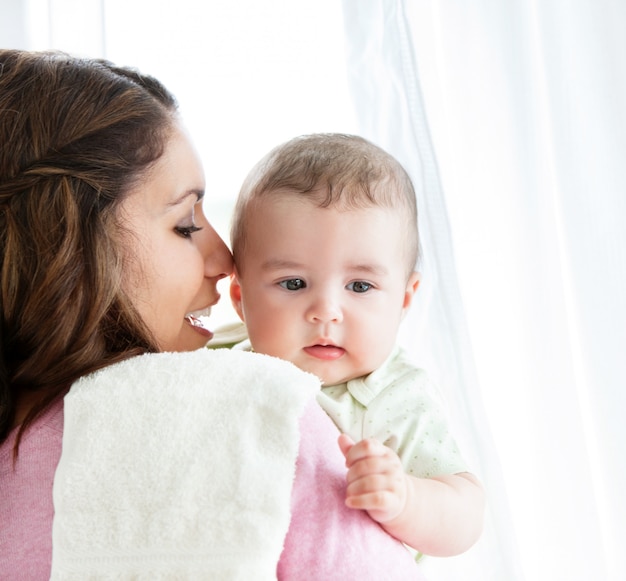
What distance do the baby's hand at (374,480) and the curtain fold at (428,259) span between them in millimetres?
587

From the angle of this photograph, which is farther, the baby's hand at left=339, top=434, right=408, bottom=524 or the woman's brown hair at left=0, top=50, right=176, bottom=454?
the woman's brown hair at left=0, top=50, right=176, bottom=454

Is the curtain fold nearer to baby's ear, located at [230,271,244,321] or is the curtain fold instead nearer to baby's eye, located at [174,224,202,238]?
baby's ear, located at [230,271,244,321]

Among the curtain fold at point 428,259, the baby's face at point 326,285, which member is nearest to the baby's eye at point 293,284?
the baby's face at point 326,285

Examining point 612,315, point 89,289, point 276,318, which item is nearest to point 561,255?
point 612,315

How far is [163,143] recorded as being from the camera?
1133 mm

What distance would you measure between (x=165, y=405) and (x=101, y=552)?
0.16 m

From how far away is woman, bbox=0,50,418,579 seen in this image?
0.87 meters

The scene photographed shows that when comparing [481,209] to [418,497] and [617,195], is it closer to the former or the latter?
[617,195]

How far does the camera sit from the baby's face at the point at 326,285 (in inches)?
50.9

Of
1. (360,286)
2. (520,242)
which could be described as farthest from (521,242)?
(360,286)

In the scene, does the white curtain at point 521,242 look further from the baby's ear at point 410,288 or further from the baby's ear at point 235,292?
the baby's ear at point 235,292

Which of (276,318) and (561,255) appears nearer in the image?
(276,318)

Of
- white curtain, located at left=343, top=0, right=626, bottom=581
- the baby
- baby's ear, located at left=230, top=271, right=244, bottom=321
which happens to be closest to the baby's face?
the baby

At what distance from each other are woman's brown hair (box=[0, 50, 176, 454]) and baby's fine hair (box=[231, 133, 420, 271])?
1.06 feet
